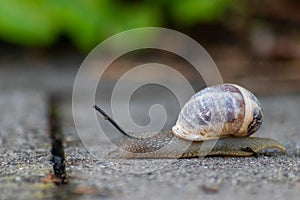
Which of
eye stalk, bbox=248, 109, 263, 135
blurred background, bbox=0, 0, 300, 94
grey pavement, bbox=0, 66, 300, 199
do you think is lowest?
grey pavement, bbox=0, 66, 300, 199

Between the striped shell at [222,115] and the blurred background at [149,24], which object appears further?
the blurred background at [149,24]

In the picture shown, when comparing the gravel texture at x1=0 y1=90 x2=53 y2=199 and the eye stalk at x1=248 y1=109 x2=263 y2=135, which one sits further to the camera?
the eye stalk at x1=248 y1=109 x2=263 y2=135

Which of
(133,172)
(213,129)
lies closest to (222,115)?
(213,129)

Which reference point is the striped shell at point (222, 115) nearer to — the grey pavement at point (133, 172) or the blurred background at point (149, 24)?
the grey pavement at point (133, 172)

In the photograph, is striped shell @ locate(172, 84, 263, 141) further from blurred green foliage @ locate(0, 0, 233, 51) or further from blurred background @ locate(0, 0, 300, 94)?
blurred green foliage @ locate(0, 0, 233, 51)

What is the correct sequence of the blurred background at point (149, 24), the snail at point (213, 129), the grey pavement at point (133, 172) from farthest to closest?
the blurred background at point (149, 24)
the snail at point (213, 129)
the grey pavement at point (133, 172)

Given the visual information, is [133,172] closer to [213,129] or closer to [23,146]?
[213,129]

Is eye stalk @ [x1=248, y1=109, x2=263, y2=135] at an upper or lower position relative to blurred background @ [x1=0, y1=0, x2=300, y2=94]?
lower

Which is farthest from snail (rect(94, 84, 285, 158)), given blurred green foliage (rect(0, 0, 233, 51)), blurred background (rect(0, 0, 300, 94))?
blurred green foliage (rect(0, 0, 233, 51))

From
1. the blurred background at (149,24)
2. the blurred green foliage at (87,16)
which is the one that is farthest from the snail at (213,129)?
the blurred green foliage at (87,16)
